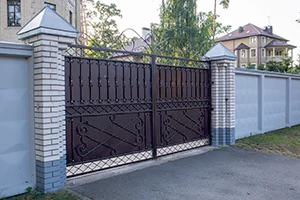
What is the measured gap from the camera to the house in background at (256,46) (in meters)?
40.7

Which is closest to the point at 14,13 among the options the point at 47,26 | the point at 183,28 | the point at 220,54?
the point at 183,28

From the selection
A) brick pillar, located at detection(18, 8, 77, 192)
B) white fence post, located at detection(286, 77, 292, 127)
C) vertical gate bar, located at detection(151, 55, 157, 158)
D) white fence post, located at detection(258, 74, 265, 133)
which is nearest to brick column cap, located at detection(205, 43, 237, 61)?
vertical gate bar, located at detection(151, 55, 157, 158)

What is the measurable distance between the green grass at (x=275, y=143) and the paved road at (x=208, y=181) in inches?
29.3

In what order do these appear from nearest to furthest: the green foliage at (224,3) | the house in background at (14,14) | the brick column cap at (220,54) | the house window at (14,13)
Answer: the brick column cap at (220,54) → the house in background at (14,14) → the house window at (14,13) → the green foliage at (224,3)

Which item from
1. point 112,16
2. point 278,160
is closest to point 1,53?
point 278,160

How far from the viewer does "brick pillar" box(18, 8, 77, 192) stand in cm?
337

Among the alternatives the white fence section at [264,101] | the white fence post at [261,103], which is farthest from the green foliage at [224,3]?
the white fence post at [261,103]

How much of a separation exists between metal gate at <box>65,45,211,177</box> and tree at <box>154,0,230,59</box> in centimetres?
669

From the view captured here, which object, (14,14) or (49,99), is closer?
(49,99)

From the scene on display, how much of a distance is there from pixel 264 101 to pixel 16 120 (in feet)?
23.1

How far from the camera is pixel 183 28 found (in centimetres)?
1307

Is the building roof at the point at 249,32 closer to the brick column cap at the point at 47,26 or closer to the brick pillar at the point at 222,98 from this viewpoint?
the brick pillar at the point at 222,98

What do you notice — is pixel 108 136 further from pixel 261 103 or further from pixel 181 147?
pixel 261 103

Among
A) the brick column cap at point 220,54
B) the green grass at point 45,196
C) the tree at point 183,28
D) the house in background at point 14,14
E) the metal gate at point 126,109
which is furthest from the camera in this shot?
the house in background at point 14,14
